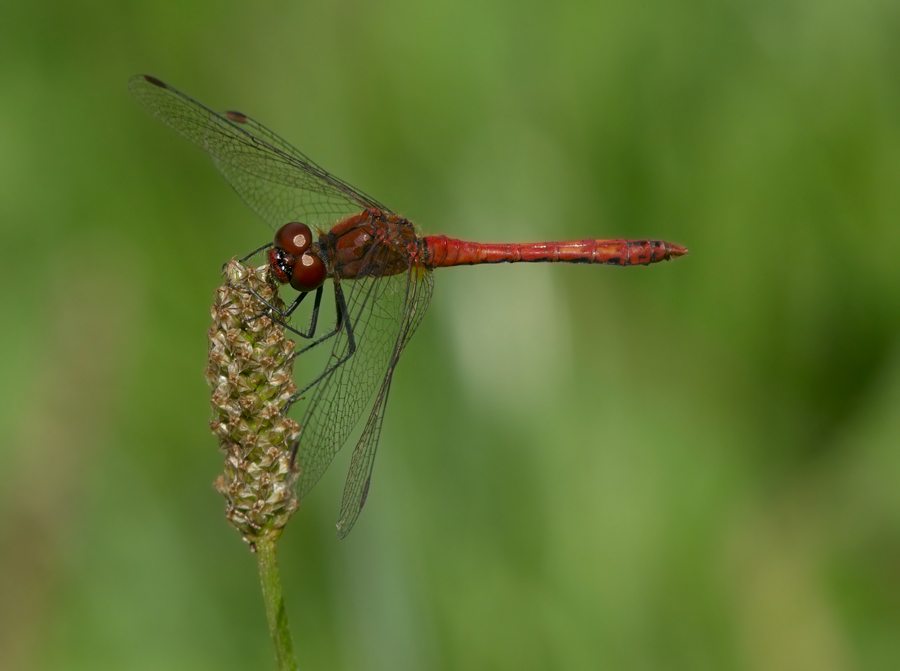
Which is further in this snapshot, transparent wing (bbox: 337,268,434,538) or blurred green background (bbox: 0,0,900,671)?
blurred green background (bbox: 0,0,900,671)

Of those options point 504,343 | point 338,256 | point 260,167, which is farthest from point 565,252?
point 260,167

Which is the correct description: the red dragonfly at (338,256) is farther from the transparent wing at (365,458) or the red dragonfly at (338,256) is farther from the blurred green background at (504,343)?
the blurred green background at (504,343)

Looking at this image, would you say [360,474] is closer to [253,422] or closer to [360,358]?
[360,358]

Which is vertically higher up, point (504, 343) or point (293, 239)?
point (293, 239)

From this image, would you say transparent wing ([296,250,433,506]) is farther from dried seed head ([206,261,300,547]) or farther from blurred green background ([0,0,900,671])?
dried seed head ([206,261,300,547])

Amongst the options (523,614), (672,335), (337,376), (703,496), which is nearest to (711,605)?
(703,496)

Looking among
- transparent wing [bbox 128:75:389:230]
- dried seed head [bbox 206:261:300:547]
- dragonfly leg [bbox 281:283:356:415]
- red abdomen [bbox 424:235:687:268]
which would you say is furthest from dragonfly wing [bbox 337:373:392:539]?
red abdomen [bbox 424:235:687:268]
